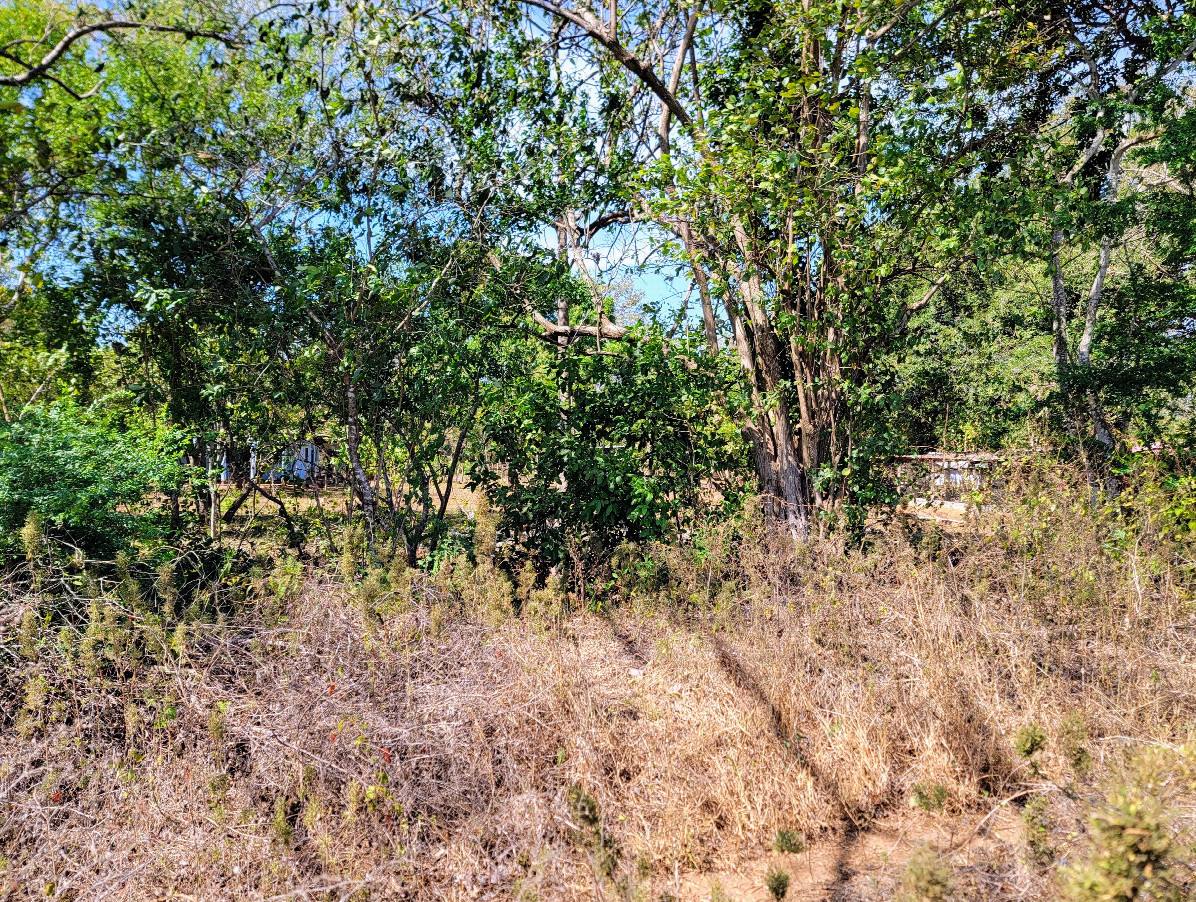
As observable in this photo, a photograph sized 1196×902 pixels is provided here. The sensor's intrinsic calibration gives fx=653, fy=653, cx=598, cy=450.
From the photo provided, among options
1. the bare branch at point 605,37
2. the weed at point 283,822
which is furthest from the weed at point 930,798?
the bare branch at point 605,37

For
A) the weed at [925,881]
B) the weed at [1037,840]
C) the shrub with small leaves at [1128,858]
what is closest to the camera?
the shrub with small leaves at [1128,858]

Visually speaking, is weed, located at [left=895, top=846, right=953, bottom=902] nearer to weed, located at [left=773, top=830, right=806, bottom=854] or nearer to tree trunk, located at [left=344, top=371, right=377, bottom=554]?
weed, located at [left=773, top=830, right=806, bottom=854]

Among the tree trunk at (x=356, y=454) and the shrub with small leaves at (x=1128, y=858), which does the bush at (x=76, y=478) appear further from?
the shrub with small leaves at (x=1128, y=858)

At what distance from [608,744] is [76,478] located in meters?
3.97

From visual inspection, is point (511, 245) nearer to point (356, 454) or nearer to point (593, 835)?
point (356, 454)

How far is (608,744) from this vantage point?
336 centimetres

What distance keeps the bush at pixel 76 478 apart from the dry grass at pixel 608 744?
0.60m

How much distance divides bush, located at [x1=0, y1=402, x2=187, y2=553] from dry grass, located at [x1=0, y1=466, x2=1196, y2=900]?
1.96ft

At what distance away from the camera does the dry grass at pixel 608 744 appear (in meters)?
2.70

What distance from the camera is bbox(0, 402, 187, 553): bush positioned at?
4.21 metres

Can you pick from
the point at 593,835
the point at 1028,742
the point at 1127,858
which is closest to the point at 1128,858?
the point at 1127,858

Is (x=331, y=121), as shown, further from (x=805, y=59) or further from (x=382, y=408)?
(x=805, y=59)

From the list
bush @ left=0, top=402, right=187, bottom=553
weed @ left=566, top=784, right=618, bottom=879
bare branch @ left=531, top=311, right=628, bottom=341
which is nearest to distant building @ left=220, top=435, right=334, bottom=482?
bush @ left=0, top=402, right=187, bottom=553

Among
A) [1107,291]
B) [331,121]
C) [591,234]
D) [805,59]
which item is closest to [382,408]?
[331,121]
